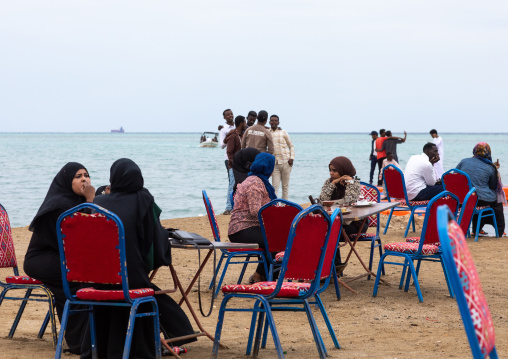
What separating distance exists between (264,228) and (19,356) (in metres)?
2.12

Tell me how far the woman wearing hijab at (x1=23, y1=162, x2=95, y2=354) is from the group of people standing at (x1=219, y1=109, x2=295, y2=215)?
23.1ft

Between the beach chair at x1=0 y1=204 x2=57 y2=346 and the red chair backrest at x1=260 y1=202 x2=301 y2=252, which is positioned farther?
the red chair backrest at x1=260 y1=202 x2=301 y2=252

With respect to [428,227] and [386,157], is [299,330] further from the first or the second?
[386,157]

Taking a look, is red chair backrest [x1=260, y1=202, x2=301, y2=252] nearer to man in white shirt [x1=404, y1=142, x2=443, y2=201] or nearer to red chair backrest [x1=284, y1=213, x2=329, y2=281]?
red chair backrest [x1=284, y1=213, x2=329, y2=281]

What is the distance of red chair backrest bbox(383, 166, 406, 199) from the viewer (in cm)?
1034

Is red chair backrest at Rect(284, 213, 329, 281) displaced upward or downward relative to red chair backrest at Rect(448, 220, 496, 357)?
downward

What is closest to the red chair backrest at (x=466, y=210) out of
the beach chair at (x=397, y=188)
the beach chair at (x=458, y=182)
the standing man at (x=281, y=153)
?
the beach chair at (x=458, y=182)

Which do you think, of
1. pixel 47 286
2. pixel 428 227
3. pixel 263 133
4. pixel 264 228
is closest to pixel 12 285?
pixel 47 286

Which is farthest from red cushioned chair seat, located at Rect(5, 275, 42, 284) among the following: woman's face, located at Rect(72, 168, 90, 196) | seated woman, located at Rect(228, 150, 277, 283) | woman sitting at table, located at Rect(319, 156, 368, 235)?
woman sitting at table, located at Rect(319, 156, 368, 235)

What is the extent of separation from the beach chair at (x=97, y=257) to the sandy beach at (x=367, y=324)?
797mm

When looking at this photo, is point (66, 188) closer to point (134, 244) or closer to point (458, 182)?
point (134, 244)

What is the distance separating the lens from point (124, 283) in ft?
13.1

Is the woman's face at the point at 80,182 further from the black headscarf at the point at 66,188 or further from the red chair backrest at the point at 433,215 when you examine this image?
the red chair backrest at the point at 433,215

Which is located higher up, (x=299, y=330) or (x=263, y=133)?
(x=263, y=133)
